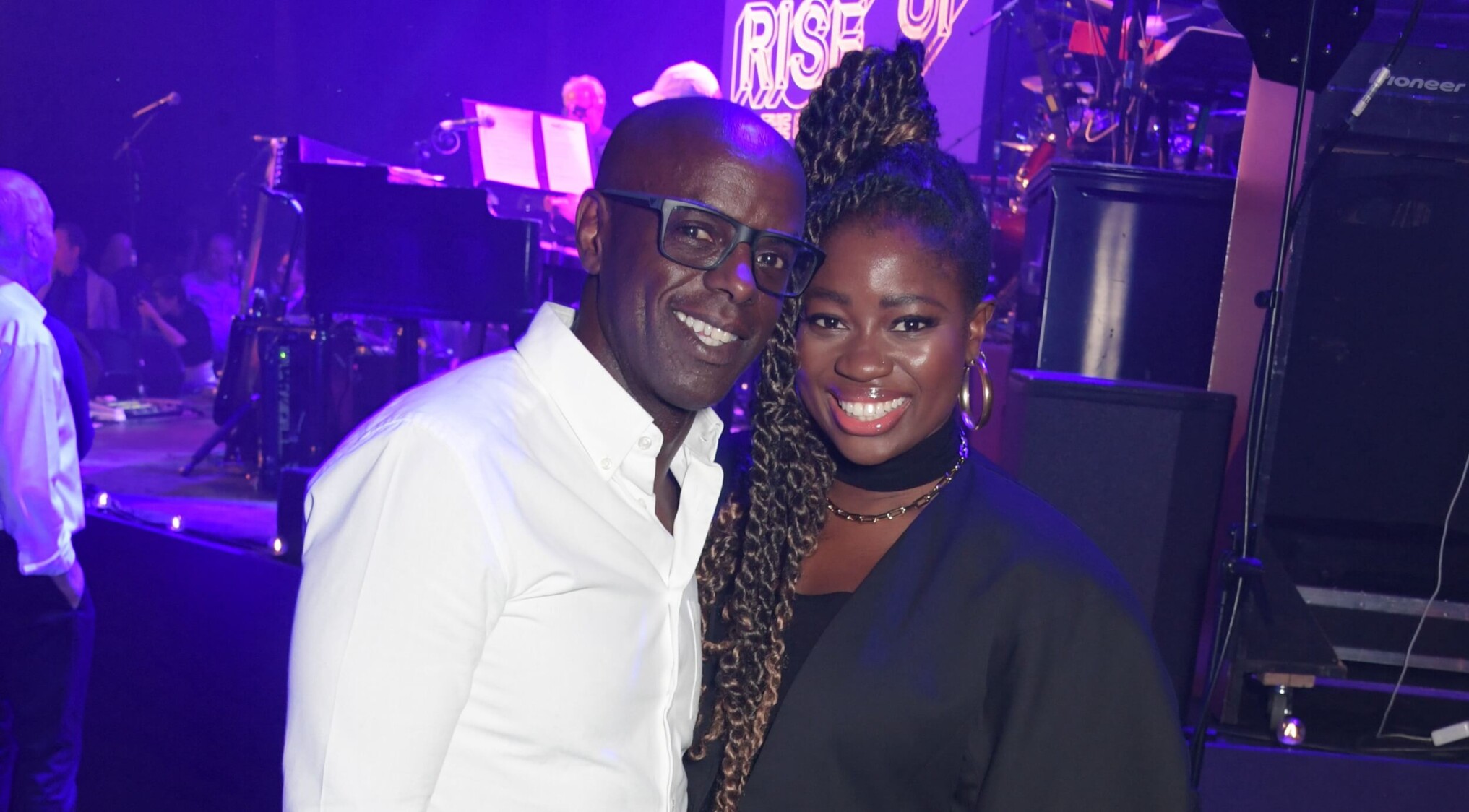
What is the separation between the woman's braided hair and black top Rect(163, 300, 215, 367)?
30.4ft

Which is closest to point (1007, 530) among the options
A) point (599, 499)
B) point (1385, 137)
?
point (599, 499)

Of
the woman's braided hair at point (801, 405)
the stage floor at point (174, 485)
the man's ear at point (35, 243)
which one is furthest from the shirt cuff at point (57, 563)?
the woman's braided hair at point (801, 405)

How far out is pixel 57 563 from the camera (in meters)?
3.24

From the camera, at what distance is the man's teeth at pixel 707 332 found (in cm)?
145

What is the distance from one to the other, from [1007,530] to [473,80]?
11.3m

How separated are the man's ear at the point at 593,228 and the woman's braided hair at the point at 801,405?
0.48 m

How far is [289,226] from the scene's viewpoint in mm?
11336

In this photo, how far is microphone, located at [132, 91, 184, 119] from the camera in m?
10.2

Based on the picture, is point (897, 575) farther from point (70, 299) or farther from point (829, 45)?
point (70, 299)

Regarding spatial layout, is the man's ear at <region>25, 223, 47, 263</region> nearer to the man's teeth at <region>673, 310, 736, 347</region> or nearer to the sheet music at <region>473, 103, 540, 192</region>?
the man's teeth at <region>673, 310, 736, 347</region>

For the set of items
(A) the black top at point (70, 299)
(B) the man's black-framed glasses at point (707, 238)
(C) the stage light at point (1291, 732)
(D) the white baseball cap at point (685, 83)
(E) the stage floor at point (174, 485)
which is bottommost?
(E) the stage floor at point (174, 485)

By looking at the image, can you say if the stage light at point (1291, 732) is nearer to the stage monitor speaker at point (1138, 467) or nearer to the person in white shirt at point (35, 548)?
the stage monitor speaker at point (1138, 467)

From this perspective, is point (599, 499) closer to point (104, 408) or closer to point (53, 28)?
point (104, 408)

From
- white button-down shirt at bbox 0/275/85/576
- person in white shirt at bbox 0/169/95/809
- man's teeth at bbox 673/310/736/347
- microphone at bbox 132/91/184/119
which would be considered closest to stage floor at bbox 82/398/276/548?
person in white shirt at bbox 0/169/95/809
